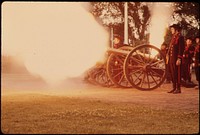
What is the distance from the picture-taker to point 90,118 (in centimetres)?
712

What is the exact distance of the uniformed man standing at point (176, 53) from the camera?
36.6ft

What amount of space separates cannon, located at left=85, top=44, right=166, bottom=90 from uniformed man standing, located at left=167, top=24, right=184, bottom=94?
26.7 inches

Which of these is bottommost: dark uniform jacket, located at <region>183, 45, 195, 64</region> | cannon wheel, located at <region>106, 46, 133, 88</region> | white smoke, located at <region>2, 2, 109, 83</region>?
cannon wheel, located at <region>106, 46, 133, 88</region>

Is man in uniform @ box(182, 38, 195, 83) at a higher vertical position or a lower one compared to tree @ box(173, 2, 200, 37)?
lower

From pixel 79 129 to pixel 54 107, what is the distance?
2.16 metres

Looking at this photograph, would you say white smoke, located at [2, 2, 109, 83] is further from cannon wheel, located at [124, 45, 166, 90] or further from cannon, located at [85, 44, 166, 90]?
cannon wheel, located at [124, 45, 166, 90]

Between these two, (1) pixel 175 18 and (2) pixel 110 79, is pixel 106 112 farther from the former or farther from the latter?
(1) pixel 175 18

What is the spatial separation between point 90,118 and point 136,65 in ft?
17.5

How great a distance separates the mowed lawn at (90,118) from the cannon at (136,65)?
3.00m

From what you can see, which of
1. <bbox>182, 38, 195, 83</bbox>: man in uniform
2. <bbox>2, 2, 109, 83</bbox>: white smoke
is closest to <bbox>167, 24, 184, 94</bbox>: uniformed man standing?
<bbox>182, 38, 195, 83</bbox>: man in uniform

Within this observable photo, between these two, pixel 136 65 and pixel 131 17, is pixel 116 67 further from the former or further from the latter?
pixel 131 17

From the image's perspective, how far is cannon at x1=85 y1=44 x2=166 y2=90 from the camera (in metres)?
12.0

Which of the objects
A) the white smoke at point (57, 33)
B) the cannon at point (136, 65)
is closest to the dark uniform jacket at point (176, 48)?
the cannon at point (136, 65)

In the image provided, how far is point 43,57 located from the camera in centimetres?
1435
